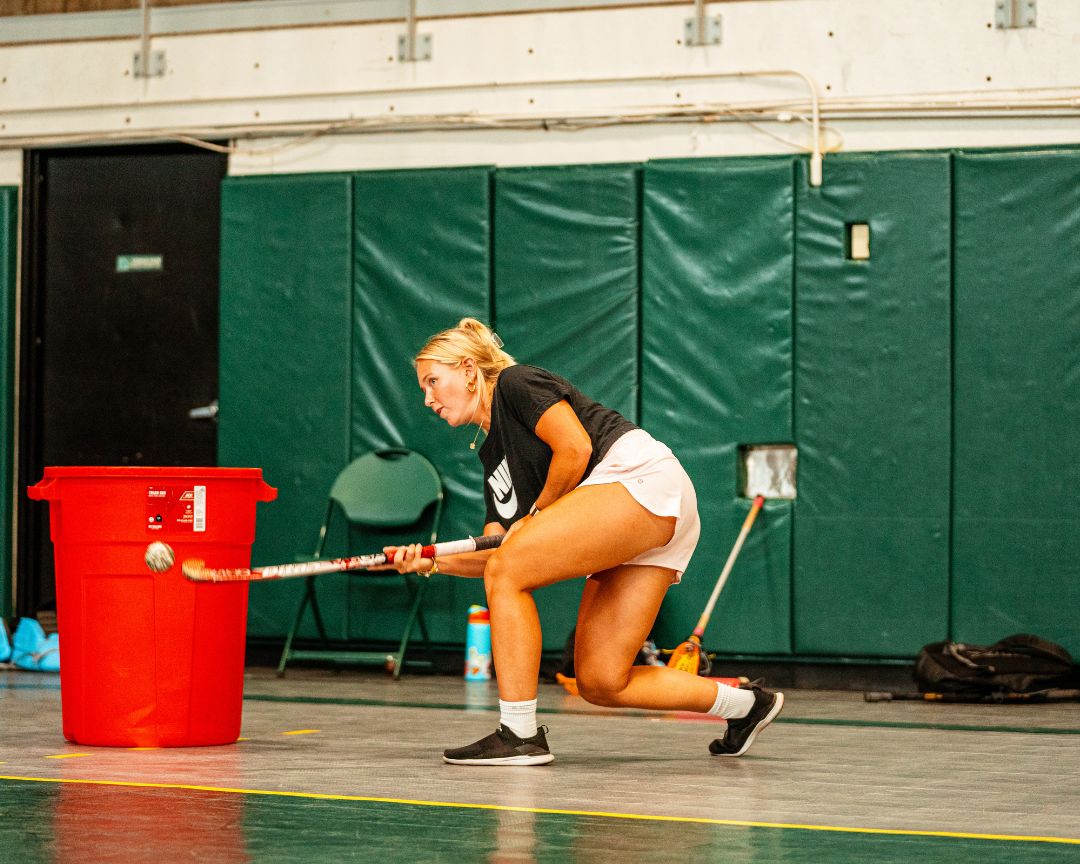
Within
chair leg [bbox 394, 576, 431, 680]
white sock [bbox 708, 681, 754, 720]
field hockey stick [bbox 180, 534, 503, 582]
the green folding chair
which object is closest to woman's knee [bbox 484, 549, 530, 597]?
field hockey stick [bbox 180, 534, 503, 582]

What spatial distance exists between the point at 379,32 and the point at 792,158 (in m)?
2.54

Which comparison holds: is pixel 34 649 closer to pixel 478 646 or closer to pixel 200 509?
pixel 478 646

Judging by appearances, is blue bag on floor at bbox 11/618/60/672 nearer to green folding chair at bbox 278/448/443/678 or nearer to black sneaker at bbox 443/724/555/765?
green folding chair at bbox 278/448/443/678

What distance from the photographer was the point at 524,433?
15.3 ft

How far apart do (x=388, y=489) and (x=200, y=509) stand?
3512 mm

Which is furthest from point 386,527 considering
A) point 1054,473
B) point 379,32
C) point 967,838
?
point 967,838

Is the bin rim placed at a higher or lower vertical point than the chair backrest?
higher

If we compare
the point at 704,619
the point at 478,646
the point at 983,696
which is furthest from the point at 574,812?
the point at 478,646

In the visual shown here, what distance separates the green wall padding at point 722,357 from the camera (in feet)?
27.1

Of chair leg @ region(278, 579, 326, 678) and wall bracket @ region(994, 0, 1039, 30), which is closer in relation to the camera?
wall bracket @ region(994, 0, 1039, 30)

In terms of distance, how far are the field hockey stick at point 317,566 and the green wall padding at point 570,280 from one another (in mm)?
3616

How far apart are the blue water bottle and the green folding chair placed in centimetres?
32

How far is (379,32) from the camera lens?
358 inches

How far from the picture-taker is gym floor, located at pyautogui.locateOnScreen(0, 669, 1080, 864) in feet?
11.0
